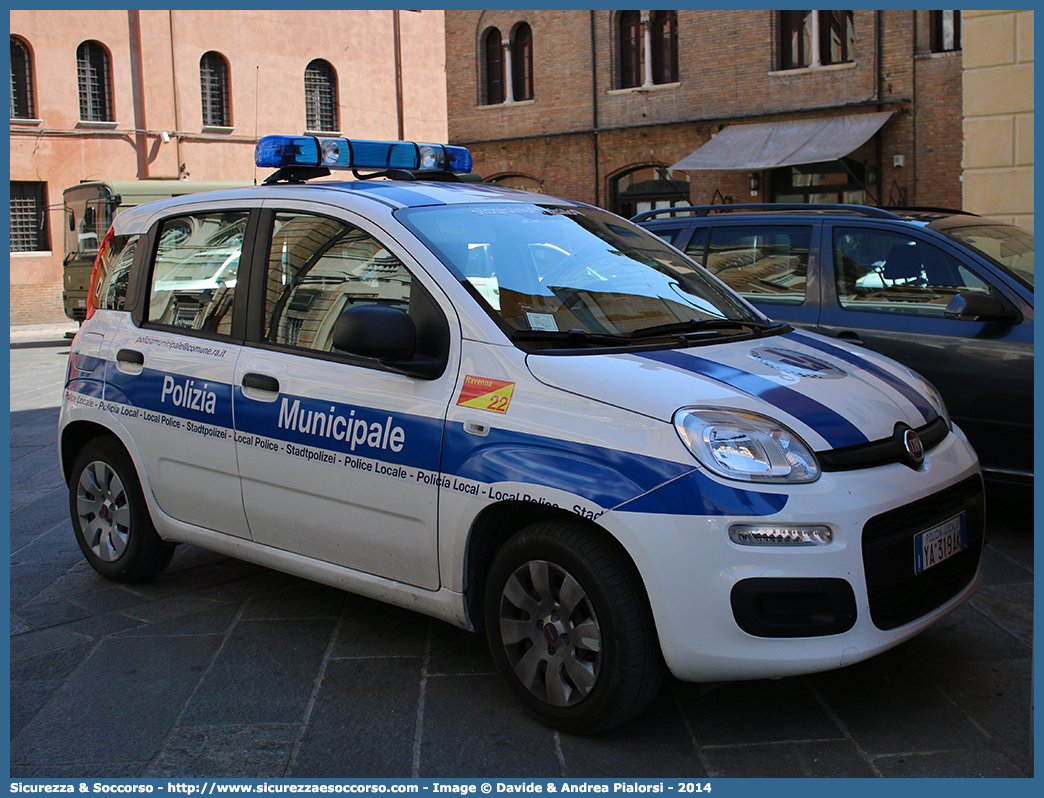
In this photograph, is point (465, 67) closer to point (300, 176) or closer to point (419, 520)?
point (300, 176)

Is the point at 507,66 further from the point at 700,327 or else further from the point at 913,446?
the point at 913,446

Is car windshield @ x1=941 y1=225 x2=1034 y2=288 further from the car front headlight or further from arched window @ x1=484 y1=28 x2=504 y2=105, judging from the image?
arched window @ x1=484 y1=28 x2=504 y2=105

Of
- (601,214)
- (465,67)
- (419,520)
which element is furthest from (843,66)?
(419,520)

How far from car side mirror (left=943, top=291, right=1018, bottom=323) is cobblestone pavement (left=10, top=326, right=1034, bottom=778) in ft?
4.12

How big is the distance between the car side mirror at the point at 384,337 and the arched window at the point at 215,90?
27.6 m

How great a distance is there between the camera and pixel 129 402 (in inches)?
176

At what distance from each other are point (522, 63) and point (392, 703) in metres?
23.4

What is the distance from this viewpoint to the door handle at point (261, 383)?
12.6ft

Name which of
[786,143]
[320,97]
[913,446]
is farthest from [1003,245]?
[320,97]

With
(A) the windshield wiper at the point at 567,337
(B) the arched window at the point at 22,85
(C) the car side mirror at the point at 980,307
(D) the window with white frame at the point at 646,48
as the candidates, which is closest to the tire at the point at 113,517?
(A) the windshield wiper at the point at 567,337

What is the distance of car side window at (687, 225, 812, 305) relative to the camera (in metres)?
5.91

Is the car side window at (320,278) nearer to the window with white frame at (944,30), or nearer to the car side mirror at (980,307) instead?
the car side mirror at (980,307)

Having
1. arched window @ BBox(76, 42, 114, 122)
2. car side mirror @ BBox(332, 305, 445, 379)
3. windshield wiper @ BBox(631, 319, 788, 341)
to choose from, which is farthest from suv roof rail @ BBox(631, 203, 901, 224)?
arched window @ BBox(76, 42, 114, 122)

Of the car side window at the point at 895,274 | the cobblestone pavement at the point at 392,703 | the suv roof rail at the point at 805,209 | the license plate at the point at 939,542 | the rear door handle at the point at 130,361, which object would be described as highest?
the suv roof rail at the point at 805,209
